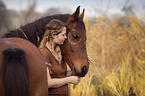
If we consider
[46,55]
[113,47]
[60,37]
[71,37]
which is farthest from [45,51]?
[113,47]

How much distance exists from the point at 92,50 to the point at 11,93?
4235 millimetres

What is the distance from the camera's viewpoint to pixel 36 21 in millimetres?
1758

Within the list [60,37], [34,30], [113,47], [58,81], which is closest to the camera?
[58,81]

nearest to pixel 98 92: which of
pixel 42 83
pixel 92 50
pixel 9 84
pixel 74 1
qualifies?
pixel 92 50

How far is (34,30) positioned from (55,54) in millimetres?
384

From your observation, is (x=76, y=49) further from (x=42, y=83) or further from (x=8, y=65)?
(x=8, y=65)

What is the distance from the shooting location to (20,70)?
986mm

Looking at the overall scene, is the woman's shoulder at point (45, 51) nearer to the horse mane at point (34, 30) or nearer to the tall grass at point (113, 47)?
the horse mane at point (34, 30)

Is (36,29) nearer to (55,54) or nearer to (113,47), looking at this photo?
(55,54)

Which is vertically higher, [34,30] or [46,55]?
[34,30]

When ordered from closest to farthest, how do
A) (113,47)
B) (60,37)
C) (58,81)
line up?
(58,81)
(60,37)
(113,47)

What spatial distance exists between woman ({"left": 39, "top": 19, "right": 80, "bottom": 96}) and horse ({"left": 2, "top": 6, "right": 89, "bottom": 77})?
87 millimetres

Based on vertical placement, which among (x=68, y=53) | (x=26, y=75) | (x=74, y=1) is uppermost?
(x=74, y=1)

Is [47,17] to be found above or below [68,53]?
above
